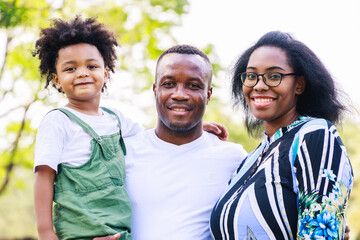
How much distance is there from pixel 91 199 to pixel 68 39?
4.01 ft

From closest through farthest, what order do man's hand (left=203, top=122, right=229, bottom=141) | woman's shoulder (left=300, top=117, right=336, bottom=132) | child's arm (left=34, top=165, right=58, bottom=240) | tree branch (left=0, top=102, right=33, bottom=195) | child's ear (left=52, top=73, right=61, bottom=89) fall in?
woman's shoulder (left=300, top=117, right=336, bottom=132) < child's arm (left=34, top=165, right=58, bottom=240) < child's ear (left=52, top=73, right=61, bottom=89) < man's hand (left=203, top=122, right=229, bottom=141) < tree branch (left=0, top=102, right=33, bottom=195)

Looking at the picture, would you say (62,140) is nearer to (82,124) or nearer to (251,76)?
(82,124)

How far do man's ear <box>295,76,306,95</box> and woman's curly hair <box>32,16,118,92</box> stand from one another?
1548mm

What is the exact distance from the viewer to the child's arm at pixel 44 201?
2.67 metres

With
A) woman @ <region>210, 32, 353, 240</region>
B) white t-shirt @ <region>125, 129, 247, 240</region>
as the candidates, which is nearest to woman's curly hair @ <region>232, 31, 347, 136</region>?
woman @ <region>210, 32, 353, 240</region>

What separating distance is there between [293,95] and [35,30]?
7.30m

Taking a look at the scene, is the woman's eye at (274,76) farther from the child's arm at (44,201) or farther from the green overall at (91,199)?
the child's arm at (44,201)

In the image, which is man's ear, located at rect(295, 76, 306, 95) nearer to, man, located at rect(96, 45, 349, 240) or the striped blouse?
the striped blouse

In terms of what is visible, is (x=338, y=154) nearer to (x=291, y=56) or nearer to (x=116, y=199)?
(x=291, y=56)

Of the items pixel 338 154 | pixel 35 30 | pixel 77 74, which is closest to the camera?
pixel 338 154

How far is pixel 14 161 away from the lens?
32.9ft

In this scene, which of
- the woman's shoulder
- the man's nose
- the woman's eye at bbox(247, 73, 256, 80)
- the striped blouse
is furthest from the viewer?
the man's nose

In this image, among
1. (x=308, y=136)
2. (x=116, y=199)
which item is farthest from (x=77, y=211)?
(x=308, y=136)

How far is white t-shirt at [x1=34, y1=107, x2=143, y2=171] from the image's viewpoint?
2740mm
